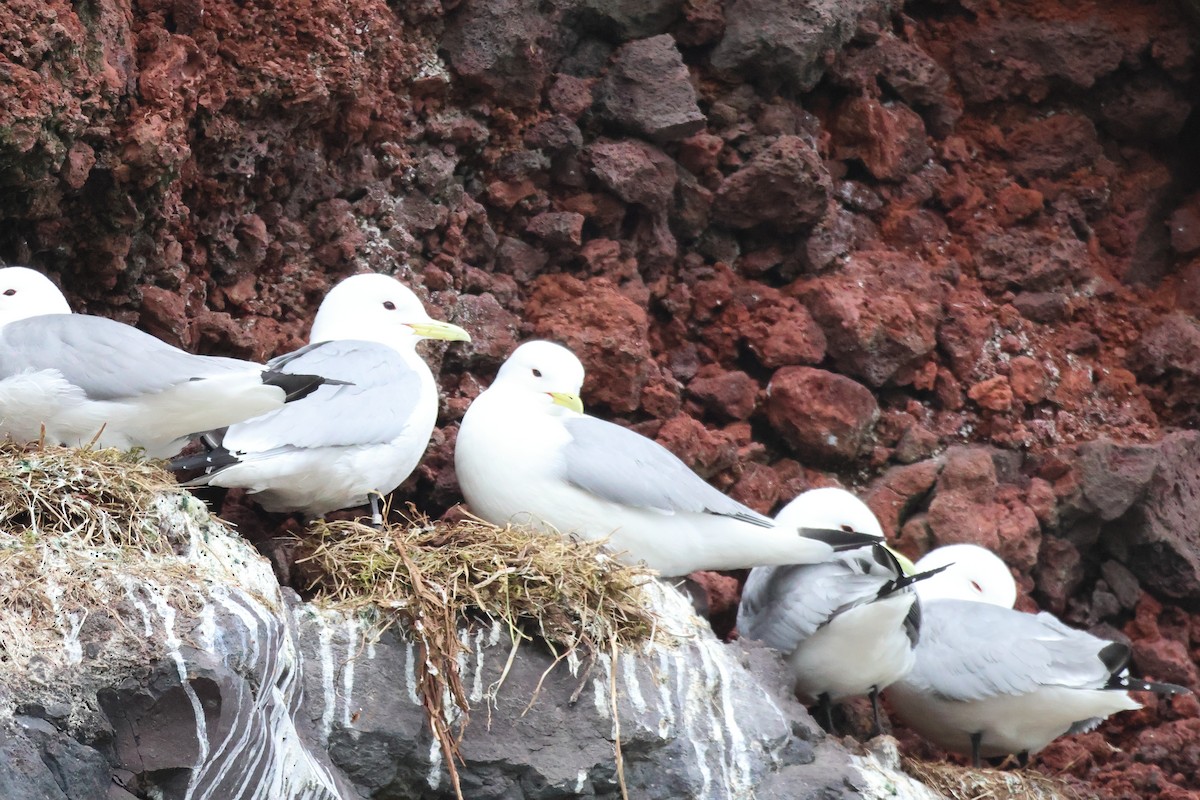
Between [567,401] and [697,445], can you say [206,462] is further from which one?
[697,445]

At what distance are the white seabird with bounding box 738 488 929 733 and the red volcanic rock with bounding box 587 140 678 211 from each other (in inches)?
48.6

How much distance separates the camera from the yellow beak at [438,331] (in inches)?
168

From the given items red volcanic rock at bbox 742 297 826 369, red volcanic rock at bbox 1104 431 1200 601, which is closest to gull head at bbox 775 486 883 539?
red volcanic rock at bbox 742 297 826 369

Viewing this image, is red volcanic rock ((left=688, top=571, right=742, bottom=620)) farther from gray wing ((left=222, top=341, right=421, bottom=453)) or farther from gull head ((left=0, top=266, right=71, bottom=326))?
gull head ((left=0, top=266, right=71, bottom=326))

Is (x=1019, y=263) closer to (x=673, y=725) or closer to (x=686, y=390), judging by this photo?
(x=686, y=390)

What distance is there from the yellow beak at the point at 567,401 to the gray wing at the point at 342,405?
1.31 ft

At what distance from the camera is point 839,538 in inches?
161

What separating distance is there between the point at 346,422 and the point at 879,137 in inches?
113

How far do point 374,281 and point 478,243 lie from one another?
2.71ft

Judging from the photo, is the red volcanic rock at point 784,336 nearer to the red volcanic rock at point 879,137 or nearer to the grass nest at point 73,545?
the red volcanic rock at point 879,137

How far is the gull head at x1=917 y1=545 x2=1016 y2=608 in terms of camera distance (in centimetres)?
482

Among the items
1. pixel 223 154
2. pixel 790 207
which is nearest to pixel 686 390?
pixel 790 207

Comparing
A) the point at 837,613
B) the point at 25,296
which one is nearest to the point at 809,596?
the point at 837,613

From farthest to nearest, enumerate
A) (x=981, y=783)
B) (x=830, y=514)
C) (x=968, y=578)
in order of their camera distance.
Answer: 1. (x=968, y=578)
2. (x=830, y=514)
3. (x=981, y=783)
